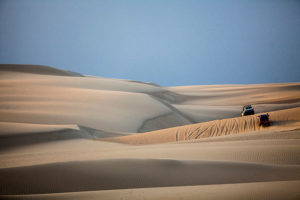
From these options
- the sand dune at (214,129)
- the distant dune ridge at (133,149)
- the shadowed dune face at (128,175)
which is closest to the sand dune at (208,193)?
the distant dune ridge at (133,149)

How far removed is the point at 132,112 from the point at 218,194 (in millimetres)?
12608

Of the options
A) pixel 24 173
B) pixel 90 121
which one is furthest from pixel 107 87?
pixel 24 173

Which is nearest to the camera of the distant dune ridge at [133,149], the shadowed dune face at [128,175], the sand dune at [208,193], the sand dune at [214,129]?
the sand dune at [208,193]

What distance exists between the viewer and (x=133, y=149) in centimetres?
613

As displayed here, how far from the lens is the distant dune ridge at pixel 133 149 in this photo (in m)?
3.18

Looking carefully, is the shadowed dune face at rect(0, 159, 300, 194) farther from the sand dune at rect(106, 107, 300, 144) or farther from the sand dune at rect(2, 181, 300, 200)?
the sand dune at rect(106, 107, 300, 144)

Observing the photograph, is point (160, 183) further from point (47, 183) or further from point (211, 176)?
point (47, 183)

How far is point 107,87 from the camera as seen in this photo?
22.5 meters

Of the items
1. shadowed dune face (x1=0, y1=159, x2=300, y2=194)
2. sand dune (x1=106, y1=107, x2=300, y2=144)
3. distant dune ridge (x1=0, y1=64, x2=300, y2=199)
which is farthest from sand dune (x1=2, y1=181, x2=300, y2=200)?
sand dune (x1=106, y1=107, x2=300, y2=144)

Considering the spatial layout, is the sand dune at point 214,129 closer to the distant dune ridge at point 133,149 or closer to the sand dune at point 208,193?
the distant dune ridge at point 133,149

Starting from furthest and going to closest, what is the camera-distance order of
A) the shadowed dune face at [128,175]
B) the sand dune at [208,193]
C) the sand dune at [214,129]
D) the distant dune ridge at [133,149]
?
the sand dune at [214,129]
the shadowed dune face at [128,175]
the distant dune ridge at [133,149]
the sand dune at [208,193]

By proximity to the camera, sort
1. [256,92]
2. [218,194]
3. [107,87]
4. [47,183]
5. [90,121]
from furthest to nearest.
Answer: [256,92], [107,87], [90,121], [47,183], [218,194]

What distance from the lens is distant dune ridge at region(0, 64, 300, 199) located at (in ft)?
10.4

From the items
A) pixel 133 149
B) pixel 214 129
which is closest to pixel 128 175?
pixel 133 149
